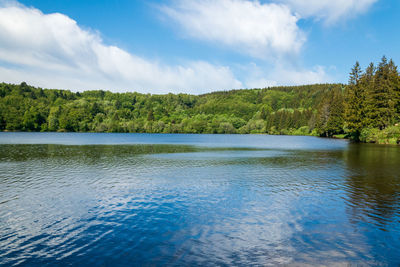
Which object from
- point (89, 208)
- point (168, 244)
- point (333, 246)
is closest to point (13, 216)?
point (89, 208)

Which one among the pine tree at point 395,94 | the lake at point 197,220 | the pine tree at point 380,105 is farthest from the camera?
the pine tree at point 380,105

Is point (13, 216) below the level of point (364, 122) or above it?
below

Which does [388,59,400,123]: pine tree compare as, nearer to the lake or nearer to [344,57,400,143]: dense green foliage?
[344,57,400,143]: dense green foliage

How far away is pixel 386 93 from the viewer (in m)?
85.9

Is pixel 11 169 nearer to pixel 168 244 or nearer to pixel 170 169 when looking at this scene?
pixel 170 169

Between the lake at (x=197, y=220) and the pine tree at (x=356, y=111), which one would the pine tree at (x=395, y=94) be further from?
the lake at (x=197, y=220)

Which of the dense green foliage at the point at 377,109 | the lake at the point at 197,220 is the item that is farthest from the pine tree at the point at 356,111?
the lake at the point at 197,220

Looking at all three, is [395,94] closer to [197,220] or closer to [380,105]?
[380,105]

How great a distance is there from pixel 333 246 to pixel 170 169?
2331 centimetres

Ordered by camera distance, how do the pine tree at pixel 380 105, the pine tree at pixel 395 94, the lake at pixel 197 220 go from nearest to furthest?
the lake at pixel 197 220 < the pine tree at pixel 395 94 < the pine tree at pixel 380 105

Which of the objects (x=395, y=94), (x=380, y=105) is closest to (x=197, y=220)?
(x=395, y=94)

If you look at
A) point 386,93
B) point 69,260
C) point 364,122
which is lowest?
point 69,260

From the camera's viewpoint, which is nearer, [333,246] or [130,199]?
[333,246]

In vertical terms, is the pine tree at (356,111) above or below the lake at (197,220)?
above
